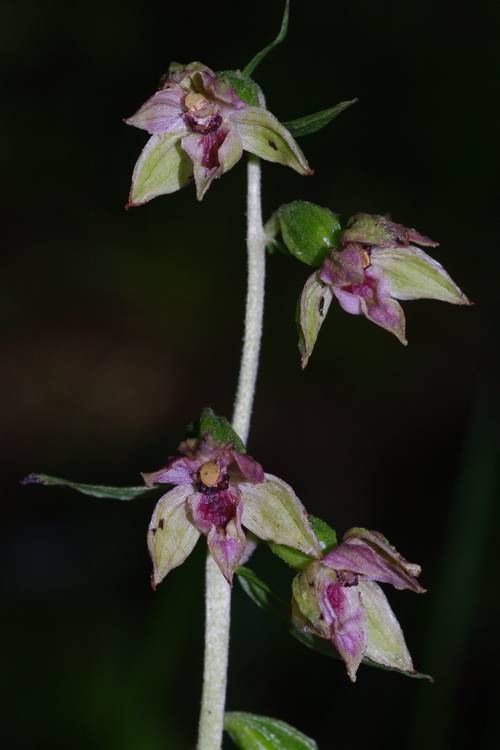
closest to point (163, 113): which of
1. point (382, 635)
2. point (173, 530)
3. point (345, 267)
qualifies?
point (345, 267)

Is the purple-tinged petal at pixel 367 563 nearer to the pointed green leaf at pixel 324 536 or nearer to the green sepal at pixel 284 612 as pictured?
the pointed green leaf at pixel 324 536

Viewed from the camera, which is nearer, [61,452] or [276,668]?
[276,668]

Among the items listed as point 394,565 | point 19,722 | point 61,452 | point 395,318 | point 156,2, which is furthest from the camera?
point 156,2

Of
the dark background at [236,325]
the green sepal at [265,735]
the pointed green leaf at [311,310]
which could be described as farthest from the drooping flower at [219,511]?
the dark background at [236,325]

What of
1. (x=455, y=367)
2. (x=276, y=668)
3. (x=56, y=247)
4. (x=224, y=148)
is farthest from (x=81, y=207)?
(x=224, y=148)

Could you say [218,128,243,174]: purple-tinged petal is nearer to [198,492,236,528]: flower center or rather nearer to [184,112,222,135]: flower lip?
[184,112,222,135]: flower lip

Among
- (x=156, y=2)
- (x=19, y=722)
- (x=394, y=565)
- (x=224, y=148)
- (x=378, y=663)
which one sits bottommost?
(x=19, y=722)

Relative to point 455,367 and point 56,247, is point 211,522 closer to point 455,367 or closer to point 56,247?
point 455,367

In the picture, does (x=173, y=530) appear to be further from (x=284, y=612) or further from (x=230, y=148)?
(x=230, y=148)
